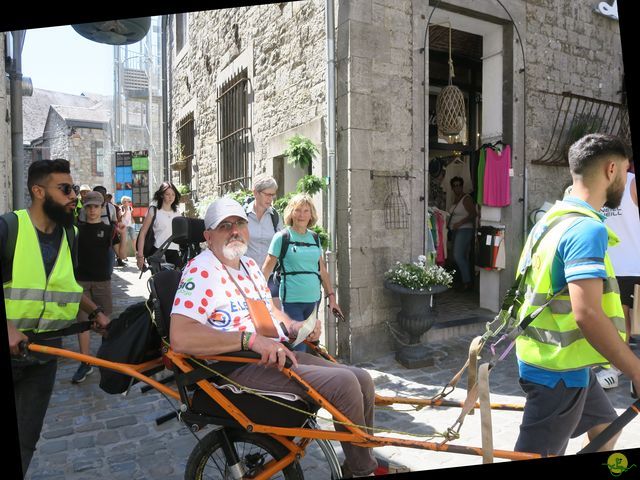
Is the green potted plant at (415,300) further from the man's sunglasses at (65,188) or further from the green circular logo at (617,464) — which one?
the man's sunglasses at (65,188)

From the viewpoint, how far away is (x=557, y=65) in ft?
22.0

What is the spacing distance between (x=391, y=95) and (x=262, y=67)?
274cm

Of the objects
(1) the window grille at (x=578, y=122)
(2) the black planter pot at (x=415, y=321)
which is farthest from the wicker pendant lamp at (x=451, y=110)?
(2) the black planter pot at (x=415, y=321)

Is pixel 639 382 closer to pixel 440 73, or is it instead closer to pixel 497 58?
pixel 497 58

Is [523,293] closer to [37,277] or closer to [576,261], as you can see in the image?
[576,261]

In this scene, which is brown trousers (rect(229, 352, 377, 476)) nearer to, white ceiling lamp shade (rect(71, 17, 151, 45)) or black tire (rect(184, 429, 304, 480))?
black tire (rect(184, 429, 304, 480))

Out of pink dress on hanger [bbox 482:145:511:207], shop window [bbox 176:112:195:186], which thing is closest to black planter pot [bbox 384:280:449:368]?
pink dress on hanger [bbox 482:145:511:207]

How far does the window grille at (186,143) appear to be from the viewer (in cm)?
1193

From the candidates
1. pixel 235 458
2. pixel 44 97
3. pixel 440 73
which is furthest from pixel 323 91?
pixel 44 97

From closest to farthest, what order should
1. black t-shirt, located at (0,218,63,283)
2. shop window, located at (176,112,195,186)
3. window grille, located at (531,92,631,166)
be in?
black t-shirt, located at (0,218,63,283) < window grille, located at (531,92,631,166) < shop window, located at (176,112,195,186)

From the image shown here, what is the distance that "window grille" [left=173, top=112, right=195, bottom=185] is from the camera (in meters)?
11.9

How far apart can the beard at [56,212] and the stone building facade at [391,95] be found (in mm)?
3149

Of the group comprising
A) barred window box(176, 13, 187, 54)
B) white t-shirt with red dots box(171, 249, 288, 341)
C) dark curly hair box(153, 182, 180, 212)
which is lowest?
white t-shirt with red dots box(171, 249, 288, 341)

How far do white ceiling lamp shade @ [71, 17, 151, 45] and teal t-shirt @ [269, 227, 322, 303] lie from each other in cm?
219
